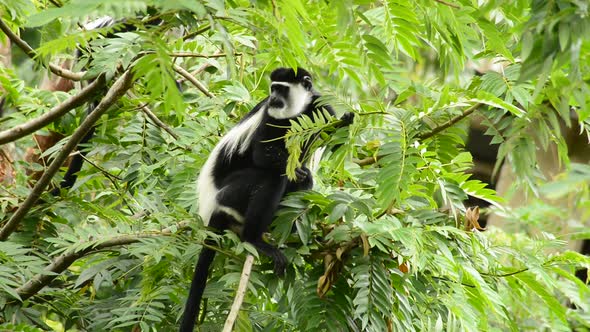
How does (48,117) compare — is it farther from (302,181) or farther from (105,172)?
(302,181)

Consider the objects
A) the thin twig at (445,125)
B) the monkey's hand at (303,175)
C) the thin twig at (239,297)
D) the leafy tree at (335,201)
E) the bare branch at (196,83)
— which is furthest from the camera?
the monkey's hand at (303,175)

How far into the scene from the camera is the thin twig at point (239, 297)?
1856 mm

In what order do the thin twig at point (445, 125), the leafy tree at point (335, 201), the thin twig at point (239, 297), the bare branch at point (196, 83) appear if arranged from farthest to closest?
the bare branch at point (196, 83) < the thin twig at point (445, 125) < the leafy tree at point (335, 201) < the thin twig at point (239, 297)

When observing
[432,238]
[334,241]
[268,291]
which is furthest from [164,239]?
[432,238]

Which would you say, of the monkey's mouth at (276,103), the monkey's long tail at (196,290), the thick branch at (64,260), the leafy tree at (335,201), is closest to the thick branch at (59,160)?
the leafy tree at (335,201)

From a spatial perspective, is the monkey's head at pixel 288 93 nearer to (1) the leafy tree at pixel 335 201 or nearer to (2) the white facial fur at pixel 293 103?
(2) the white facial fur at pixel 293 103

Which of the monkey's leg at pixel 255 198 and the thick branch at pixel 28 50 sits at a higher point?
the thick branch at pixel 28 50

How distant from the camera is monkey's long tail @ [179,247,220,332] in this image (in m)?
2.44

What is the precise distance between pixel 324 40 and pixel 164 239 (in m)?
0.84

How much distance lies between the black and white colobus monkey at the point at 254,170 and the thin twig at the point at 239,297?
0.66 meters

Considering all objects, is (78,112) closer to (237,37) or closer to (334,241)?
(237,37)

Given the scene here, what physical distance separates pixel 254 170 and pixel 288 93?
38 centimetres

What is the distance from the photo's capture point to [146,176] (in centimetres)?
282

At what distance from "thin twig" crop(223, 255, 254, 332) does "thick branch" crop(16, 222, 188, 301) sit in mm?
404
